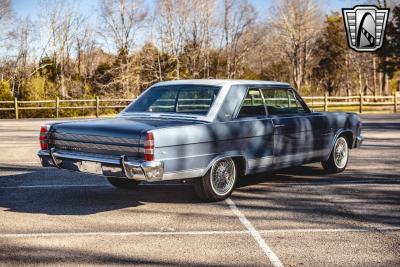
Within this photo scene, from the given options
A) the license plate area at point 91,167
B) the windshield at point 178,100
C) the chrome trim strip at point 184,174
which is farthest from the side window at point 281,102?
the license plate area at point 91,167

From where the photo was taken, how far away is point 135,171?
599 centimetres

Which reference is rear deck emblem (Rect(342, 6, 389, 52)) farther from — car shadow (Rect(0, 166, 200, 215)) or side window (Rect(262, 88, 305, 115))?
car shadow (Rect(0, 166, 200, 215))

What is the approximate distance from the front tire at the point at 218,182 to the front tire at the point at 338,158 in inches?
105

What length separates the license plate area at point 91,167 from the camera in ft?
20.6

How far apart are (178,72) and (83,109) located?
14.0 meters

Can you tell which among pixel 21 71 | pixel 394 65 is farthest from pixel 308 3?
pixel 21 71

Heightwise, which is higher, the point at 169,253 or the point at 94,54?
the point at 94,54

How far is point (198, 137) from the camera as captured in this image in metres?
6.36

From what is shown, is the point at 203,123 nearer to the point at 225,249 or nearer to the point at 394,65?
the point at 225,249

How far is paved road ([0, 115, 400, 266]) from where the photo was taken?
466cm

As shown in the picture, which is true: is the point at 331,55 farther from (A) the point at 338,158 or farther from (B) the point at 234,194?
(B) the point at 234,194

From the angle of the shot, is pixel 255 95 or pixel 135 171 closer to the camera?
pixel 135 171

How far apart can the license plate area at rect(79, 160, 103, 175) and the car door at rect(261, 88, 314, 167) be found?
2540mm

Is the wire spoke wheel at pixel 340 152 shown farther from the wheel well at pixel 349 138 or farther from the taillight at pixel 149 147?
the taillight at pixel 149 147
